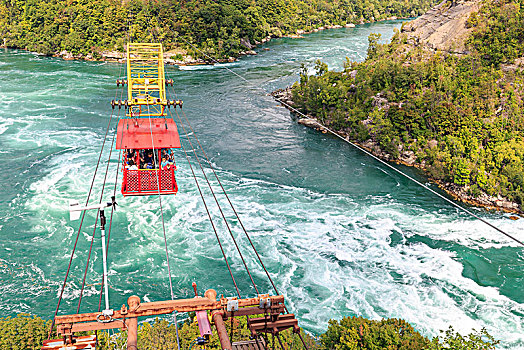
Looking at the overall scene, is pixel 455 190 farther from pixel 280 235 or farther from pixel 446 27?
pixel 446 27

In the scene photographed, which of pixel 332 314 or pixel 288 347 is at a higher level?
pixel 288 347

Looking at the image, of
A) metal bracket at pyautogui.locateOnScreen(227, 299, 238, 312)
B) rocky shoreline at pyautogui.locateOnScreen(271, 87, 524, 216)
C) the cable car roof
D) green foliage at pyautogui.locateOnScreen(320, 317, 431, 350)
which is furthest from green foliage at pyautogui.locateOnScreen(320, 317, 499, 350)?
rocky shoreline at pyautogui.locateOnScreen(271, 87, 524, 216)

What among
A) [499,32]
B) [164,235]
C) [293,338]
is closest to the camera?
[164,235]

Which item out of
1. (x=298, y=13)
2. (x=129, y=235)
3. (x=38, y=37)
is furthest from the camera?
(x=298, y=13)

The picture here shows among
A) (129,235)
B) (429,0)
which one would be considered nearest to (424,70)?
(129,235)

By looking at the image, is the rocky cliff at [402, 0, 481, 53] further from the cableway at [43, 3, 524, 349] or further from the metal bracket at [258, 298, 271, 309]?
the metal bracket at [258, 298, 271, 309]

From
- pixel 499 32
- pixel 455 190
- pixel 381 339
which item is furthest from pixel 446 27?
pixel 381 339

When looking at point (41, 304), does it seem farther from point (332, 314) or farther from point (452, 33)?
point (452, 33)
